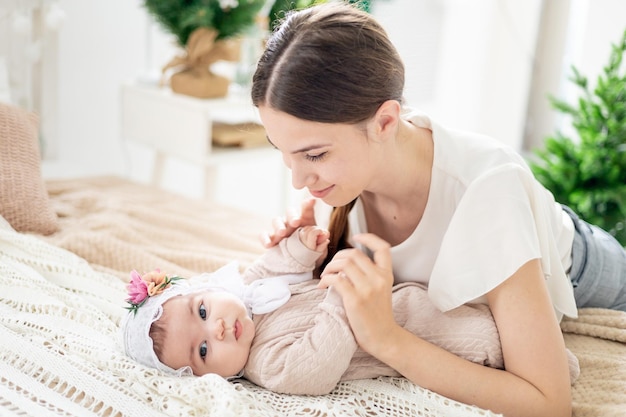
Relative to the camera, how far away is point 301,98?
1.10 meters

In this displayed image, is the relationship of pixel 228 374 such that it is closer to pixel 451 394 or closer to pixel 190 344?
pixel 190 344

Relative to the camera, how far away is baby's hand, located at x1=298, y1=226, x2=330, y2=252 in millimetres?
1348

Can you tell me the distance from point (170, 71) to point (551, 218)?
225cm

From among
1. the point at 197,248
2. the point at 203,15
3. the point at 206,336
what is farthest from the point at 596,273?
the point at 203,15

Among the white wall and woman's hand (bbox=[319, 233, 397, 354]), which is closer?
woman's hand (bbox=[319, 233, 397, 354])

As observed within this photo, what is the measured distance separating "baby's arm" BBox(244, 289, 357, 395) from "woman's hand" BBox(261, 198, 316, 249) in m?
0.25

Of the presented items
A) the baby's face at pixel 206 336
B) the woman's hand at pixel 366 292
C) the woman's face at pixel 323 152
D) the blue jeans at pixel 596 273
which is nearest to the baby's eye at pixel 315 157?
the woman's face at pixel 323 152

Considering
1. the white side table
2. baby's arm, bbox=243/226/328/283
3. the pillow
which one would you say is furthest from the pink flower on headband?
the white side table

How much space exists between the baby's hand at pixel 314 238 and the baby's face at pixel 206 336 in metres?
0.23

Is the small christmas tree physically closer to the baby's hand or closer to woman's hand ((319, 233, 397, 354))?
the baby's hand

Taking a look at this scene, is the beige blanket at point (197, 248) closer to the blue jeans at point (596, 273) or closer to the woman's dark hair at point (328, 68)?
the blue jeans at point (596, 273)

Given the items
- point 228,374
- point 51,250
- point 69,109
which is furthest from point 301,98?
point 69,109

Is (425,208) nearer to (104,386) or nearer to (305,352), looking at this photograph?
(305,352)

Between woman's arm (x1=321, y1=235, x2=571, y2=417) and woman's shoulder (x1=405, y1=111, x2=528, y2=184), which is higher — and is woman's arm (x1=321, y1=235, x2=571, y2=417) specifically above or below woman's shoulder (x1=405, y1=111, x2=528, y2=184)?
below
